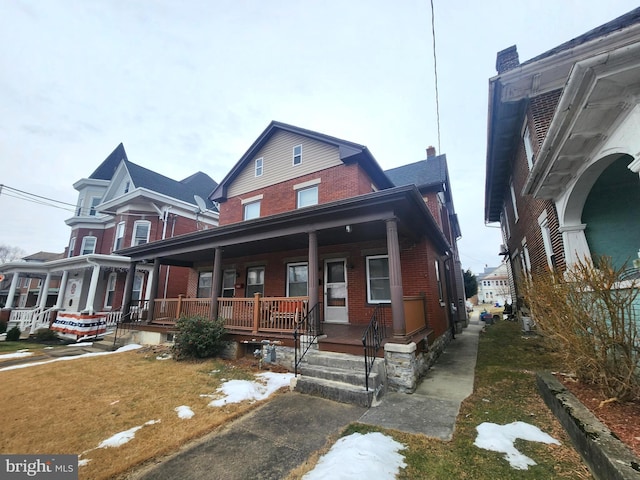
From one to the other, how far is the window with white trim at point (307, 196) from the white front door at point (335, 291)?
106 inches

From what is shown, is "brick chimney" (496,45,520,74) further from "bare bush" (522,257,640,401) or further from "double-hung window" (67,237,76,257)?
"double-hung window" (67,237,76,257)

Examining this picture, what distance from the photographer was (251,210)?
1287 cm

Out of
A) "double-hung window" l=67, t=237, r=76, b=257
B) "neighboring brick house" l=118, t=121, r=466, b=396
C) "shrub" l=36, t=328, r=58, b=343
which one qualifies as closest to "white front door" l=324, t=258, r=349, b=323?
"neighboring brick house" l=118, t=121, r=466, b=396

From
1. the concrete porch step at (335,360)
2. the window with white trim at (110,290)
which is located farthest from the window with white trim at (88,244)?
the concrete porch step at (335,360)

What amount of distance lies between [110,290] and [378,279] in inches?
669

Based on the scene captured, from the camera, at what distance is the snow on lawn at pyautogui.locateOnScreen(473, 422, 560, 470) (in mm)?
2986

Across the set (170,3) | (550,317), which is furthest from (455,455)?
(170,3)

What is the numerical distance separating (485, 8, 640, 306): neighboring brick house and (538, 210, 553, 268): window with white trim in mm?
30

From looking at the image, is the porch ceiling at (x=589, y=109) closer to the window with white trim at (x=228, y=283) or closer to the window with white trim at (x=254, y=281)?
the window with white trim at (x=254, y=281)

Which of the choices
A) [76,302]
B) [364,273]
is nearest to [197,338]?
[364,273]

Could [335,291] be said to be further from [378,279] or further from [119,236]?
[119,236]

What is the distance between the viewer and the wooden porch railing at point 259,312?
7582 mm

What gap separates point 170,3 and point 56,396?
1124 cm

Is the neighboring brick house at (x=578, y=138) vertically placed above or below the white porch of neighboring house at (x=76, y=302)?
above
